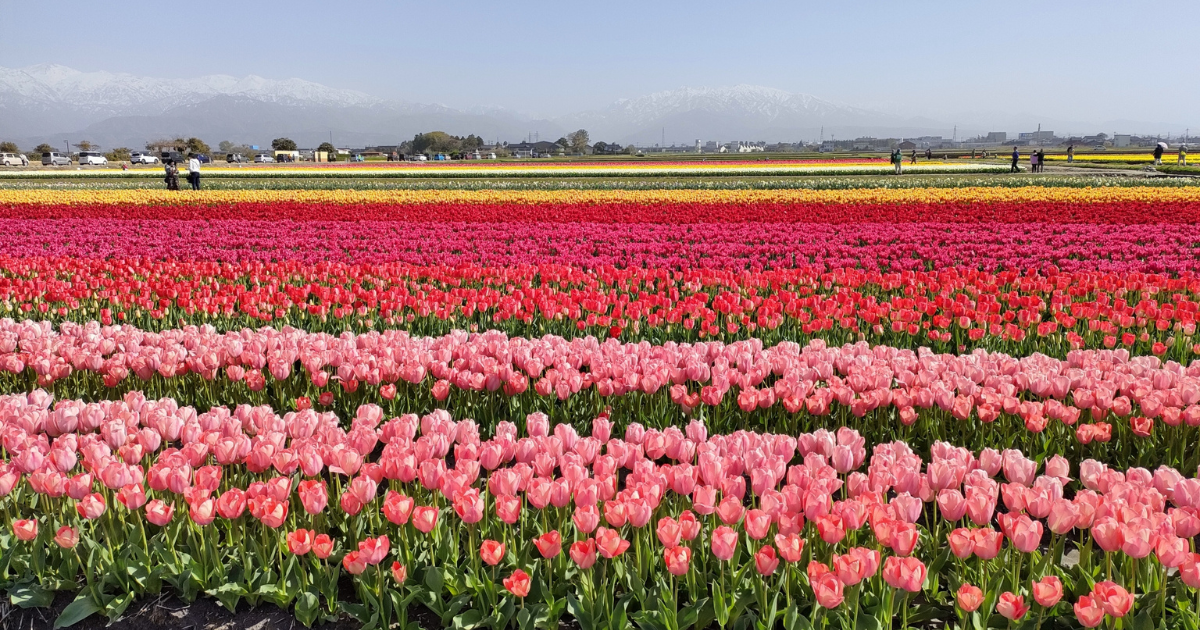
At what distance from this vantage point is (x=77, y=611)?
2699 millimetres

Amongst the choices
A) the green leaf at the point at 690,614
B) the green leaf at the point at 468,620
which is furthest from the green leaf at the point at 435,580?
the green leaf at the point at 690,614

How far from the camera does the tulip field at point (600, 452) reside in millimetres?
2447

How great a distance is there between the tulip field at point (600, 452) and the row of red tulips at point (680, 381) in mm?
26

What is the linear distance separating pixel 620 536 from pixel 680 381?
6.77 feet

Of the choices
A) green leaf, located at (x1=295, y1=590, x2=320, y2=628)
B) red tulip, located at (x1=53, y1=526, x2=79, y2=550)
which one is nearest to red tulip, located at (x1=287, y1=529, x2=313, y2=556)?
green leaf, located at (x1=295, y1=590, x2=320, y2=628)

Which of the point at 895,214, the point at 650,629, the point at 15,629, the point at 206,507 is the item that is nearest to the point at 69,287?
the point at 15,629

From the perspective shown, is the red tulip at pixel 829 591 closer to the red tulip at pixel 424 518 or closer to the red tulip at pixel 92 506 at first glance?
the red tulip at pixel 424 518

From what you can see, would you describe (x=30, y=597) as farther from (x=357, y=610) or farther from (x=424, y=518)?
(x=424, y=518)

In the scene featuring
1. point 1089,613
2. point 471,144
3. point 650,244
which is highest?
point 471,144

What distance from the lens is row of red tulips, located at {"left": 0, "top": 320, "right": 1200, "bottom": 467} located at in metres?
3.81

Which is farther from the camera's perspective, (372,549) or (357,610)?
(357,610)

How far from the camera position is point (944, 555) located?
2742 millimetres

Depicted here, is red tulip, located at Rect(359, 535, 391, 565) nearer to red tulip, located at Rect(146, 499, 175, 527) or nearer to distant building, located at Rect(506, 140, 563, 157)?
red tulip, located at Rect(146, 499, 175, 527)

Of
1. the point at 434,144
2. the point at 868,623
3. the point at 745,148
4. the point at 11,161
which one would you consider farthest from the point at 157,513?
the point at 745,148
